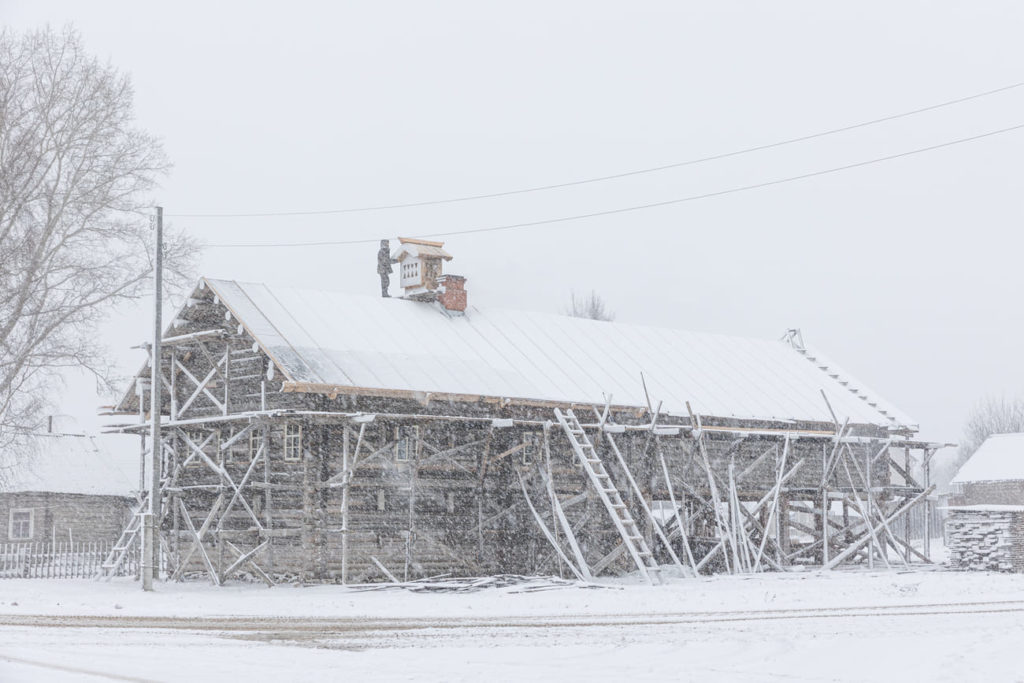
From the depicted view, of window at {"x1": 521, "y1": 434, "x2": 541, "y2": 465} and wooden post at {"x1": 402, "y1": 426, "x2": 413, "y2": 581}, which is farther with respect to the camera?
window at {"x1": 521, "y1": 434, "x2": 541, "y2": 465}

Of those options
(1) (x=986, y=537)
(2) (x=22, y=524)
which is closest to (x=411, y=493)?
(1) (x=986, y=537)

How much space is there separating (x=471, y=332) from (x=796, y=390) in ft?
36.0

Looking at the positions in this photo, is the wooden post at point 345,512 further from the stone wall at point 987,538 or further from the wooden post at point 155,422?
the stone wall at point 987,538

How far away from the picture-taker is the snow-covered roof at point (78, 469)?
48000mm

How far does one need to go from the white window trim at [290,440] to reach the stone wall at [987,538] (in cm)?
1690

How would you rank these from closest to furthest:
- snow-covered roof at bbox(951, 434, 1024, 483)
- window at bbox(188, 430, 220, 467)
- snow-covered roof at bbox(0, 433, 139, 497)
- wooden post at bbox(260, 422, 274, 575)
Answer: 1. wooden post at bbox(260, 422, 274, 575)
2. window at bbox(188, 430, 220, 467)
3. snow-covered roof at bbox(951, 434, 1024, 483)
4. snow-covered roof at bbox(0, 433, 139, 497)

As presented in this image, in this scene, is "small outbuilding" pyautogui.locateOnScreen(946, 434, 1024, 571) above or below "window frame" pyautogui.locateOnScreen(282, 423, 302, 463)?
below

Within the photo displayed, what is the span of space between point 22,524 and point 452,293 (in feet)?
72.1

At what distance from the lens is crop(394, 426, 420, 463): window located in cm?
2972

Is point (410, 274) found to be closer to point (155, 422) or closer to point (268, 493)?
point (268, 493)

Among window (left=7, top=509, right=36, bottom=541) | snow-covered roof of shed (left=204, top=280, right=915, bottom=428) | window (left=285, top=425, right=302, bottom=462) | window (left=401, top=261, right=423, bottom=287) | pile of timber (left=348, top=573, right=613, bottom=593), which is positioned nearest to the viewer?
pile of timber (left=348, top=573, right=613, bottom=593)

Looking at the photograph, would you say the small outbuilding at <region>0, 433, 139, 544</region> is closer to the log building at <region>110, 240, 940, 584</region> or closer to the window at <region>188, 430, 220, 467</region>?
the window at <region>188, 430, 220, 467</region>

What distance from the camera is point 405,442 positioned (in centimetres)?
3094

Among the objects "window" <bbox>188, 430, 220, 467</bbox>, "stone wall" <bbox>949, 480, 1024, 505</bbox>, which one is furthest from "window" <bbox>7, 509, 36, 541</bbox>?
"stone wall" <bbox>949, 480, 1024, 505</bbox>
